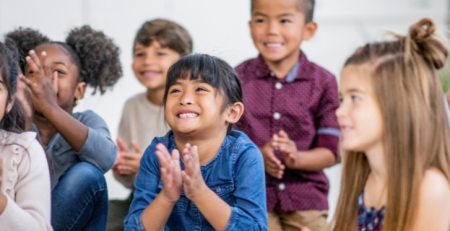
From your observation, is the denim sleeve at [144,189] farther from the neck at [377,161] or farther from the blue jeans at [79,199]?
the neck at [377,161]

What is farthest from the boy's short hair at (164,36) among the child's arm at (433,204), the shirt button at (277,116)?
the child's arm at (433,204)

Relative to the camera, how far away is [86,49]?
6.07 ft

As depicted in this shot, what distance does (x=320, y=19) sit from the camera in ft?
Answer: 11.4

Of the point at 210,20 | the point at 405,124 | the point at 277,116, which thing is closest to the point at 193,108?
the point at 405,124

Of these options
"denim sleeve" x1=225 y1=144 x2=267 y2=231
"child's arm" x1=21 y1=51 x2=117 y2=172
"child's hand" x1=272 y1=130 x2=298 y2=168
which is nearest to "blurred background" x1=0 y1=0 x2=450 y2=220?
"child's hand" x1=272 y1=130 x2=298 y2=168

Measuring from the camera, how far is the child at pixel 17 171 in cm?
120

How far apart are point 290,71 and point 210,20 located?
5.44 ft

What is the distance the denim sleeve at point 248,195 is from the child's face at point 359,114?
0.87ft

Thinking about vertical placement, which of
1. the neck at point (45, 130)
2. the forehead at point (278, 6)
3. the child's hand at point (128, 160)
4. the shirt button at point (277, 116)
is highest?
the forehead at point (278, 6)

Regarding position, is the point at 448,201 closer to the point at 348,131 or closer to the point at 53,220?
the point at 348,131

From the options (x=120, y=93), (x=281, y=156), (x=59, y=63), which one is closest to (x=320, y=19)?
(x=120, y=93)

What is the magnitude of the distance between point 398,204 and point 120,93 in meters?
2.68

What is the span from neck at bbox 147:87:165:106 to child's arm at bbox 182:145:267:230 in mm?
962

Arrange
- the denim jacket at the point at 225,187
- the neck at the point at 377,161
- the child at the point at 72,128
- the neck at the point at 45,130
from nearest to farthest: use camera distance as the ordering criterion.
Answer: the neck at the point at 377,161 < the denim jacket at the point at 225,187 < the child at the point at 72,128 < the neck at the point at 45,130
